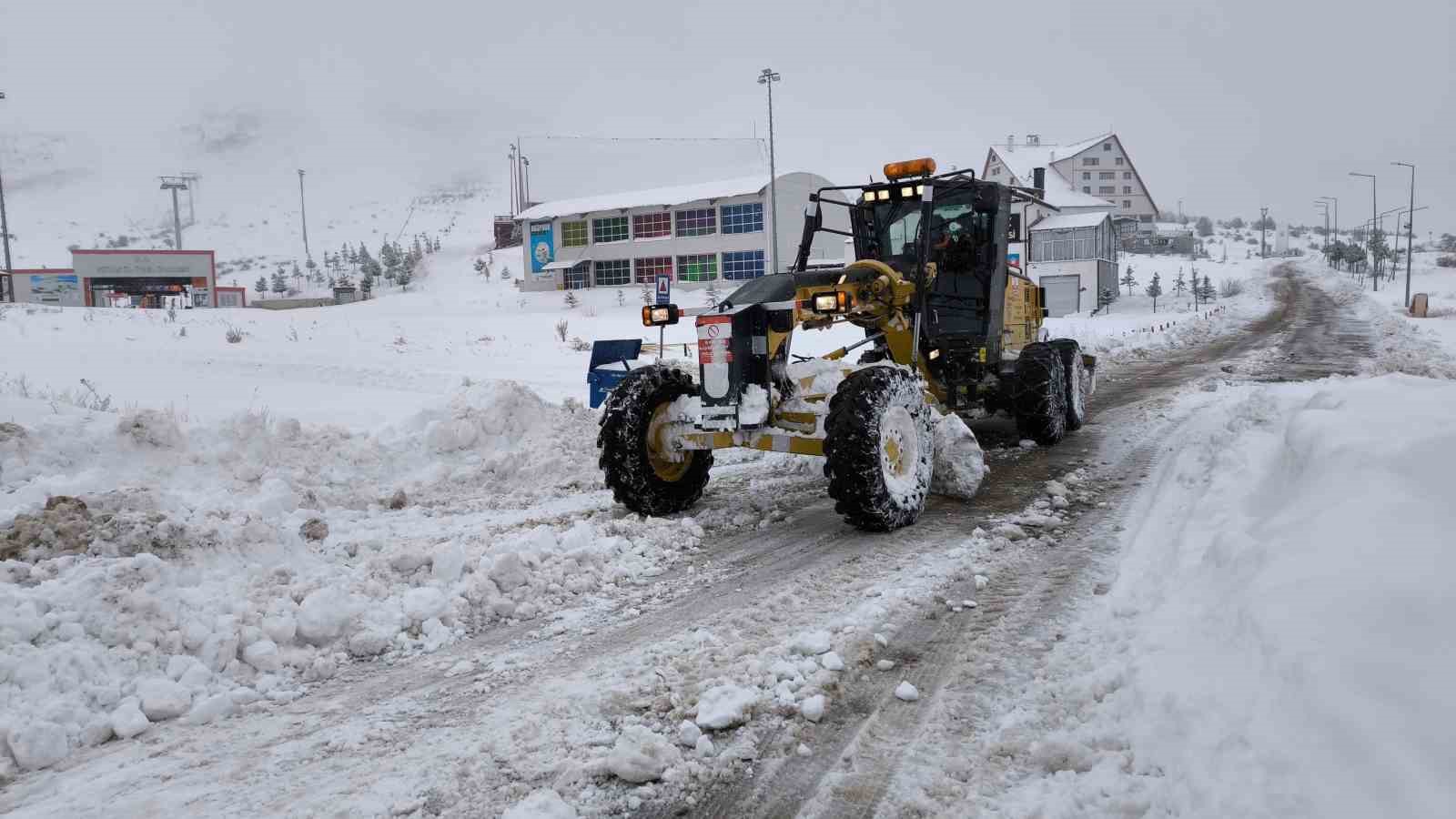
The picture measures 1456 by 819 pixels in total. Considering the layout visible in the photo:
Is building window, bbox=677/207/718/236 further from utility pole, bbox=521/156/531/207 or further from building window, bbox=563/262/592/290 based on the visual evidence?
utility pole, bbox=521/156/531/207

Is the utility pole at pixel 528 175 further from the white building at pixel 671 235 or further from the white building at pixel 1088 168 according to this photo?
the white building at pixel 1088 168

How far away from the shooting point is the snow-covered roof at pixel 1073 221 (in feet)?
149

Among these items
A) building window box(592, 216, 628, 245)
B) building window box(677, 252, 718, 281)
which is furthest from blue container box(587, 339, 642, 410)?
building window box(592, 216, 628, 245)

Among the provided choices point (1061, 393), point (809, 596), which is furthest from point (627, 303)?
point (809, 596)

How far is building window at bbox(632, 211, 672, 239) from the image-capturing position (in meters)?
47.0

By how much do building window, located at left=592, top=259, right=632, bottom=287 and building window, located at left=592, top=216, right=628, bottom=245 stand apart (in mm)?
1252

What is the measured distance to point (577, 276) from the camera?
50.5 metres

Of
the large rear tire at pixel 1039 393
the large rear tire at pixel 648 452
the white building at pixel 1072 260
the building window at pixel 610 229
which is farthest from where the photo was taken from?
the building window at pixel 610 229

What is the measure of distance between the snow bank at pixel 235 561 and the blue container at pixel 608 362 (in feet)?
5.99

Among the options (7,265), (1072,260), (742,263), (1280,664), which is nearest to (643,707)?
(1280,664)

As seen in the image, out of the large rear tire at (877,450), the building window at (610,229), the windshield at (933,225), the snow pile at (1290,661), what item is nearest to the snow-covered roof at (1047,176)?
the building window at (610,229)

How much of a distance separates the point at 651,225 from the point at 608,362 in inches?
1530

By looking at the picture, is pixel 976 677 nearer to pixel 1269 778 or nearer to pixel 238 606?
pixel 1269 778

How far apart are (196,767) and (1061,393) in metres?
8.15
